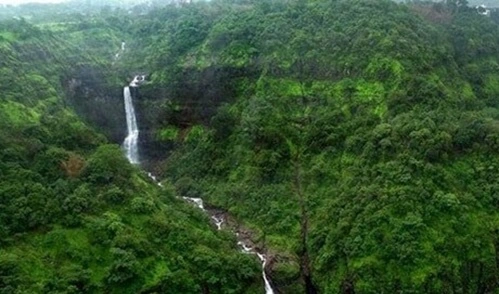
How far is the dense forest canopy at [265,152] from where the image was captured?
39.6 meters

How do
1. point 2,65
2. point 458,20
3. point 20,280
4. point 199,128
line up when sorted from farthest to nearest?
point 458,20, point 199,128, point 2,65, point 20,280

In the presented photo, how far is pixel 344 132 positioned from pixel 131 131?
22840mm

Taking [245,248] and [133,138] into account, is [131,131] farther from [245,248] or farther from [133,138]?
[245,248]

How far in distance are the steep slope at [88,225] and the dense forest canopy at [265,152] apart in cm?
11

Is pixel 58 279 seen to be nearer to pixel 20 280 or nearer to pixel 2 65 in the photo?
pixel 20 280

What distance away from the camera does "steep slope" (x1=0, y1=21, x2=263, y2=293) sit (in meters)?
36.7

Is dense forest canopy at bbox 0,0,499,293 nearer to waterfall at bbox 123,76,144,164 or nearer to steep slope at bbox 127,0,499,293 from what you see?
steep slope at bbox 127,0,499,293

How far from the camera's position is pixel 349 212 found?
44.8 metres

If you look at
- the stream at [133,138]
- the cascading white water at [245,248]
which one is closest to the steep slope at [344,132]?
the cascading white water at [245,248]

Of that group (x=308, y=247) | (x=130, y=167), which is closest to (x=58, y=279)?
(x=130, y=167)

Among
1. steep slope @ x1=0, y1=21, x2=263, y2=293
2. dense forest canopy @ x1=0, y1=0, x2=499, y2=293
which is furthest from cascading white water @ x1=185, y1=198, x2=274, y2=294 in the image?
steep slope @ x1=0, y1=21, x2=263, y2=293

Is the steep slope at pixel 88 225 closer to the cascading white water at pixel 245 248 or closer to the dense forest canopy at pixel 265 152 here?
the dense forest canopy at pixel 265 152

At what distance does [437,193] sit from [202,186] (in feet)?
70.4

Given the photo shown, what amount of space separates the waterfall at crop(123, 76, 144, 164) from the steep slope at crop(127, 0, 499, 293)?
146cm
